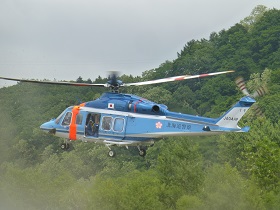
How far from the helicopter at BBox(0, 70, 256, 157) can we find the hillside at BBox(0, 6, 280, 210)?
23.2 ft

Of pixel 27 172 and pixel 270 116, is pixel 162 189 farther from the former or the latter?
pixel 270 116

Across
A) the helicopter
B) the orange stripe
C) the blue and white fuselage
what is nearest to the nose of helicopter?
the helicopter

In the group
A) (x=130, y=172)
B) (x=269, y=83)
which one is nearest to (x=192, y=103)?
(x=269, y=83)

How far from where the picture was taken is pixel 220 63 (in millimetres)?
149625

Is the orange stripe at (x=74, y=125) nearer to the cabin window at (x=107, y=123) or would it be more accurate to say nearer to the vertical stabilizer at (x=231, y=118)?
the cabin window at (x=107, y=123)

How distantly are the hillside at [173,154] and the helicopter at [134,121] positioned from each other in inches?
278

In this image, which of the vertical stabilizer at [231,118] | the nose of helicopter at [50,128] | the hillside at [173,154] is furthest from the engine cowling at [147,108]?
the hillside at [173,154]

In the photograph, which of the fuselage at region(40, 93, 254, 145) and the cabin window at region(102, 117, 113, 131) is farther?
the cabin window at region(102, 117, 113, 131)

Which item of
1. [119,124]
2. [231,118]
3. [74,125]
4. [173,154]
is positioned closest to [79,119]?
[74,125]

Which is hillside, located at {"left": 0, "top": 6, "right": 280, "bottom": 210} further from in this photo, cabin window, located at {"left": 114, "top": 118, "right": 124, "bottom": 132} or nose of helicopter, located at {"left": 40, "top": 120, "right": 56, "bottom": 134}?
cabin window, located at {"left": 114, "top": 118, "right": 124, "bottom": 132}

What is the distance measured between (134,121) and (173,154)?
4129 cm

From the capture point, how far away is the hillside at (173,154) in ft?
261

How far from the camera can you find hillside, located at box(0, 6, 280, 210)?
7956 cm

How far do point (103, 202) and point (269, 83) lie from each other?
51625 mm
